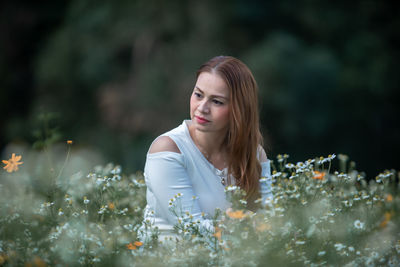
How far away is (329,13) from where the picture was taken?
32.5 ft

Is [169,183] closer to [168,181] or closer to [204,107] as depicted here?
[168,181]

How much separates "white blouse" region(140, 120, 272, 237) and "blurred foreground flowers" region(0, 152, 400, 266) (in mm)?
89

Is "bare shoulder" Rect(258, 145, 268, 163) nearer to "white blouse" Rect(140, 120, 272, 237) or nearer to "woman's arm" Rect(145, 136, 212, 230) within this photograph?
"white blouse" Rect(140, 120, 272, 237)

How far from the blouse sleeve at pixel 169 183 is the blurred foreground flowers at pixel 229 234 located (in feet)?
0.25

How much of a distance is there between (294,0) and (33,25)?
5773mm

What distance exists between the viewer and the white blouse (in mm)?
2410

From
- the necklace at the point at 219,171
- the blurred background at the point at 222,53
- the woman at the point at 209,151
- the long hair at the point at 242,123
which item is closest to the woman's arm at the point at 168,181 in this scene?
the woman at the point at 209,151

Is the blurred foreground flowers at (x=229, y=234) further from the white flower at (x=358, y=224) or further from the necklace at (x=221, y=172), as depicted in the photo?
the necklace at (x=221, y=172)

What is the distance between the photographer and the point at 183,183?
2.45 meters

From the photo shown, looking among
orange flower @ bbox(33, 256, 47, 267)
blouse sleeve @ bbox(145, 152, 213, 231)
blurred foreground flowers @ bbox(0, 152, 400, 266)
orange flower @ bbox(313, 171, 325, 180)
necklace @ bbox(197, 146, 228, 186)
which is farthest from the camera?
necklace @ bbox(197, 146, 228, 186)

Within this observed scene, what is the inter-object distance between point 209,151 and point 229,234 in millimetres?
779

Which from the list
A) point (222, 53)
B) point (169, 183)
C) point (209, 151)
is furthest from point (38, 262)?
point (222, 53)

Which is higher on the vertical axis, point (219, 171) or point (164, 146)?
point (164, 146)

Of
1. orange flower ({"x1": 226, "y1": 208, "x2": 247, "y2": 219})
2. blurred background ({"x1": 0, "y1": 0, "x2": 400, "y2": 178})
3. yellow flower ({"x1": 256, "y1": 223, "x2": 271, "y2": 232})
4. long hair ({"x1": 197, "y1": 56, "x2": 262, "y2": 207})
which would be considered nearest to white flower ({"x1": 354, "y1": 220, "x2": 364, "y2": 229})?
yellow flower ({"x1": 256, "y1": 223, "x2": 271, "y2": 232})
